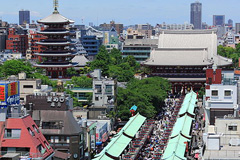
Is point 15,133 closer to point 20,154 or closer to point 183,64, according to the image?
point 20,154

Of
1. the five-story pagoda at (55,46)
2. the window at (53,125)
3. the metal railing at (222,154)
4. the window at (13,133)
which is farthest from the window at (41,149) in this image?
the five-story pagoda at (55,46)

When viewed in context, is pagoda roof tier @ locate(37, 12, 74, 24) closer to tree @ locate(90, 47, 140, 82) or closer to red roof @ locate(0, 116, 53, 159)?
tree @ locate(90, 47, 140, 82)

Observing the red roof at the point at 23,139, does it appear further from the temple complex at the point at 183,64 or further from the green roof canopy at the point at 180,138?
the temple complex at the point at 183,64

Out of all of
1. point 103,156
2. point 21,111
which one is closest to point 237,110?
point 103,156

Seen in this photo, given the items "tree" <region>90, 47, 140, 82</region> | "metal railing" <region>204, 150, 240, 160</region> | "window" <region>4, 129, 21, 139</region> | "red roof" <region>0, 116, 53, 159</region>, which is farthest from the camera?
"tree" <region>90, 47, 140, 82</region>

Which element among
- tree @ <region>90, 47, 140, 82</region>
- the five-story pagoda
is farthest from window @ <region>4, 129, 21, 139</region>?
the five-story pagoda

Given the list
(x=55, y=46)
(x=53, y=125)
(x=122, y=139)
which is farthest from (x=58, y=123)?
(x=55, y=46)

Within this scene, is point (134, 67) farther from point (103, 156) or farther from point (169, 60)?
point (103, 156)
